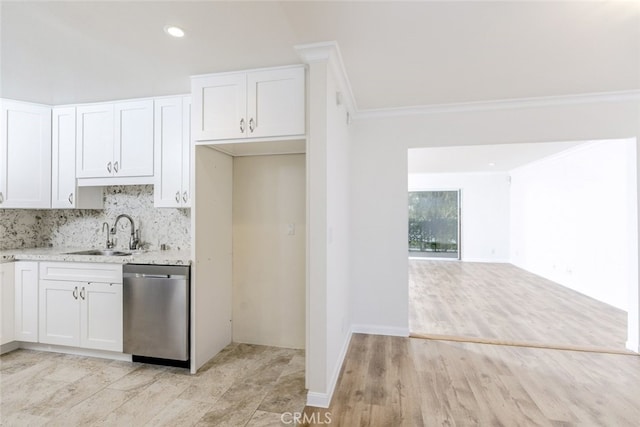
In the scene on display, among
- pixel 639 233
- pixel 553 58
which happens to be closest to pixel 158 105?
pixel 553 58

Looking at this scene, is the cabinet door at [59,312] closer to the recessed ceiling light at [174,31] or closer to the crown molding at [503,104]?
the recessed ceiling light at [174,31]

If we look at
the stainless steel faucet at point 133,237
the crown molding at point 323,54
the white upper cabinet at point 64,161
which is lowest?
the stainless steel faucet at point 133,237

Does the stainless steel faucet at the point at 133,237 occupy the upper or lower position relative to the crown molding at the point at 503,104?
lower

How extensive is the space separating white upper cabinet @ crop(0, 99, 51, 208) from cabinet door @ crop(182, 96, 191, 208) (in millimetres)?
1613

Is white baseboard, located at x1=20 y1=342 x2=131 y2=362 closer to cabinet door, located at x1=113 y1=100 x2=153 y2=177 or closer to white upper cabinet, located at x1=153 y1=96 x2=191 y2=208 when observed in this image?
white upper cabinet, located at x1=153 y1=96 x2=191 y2=208

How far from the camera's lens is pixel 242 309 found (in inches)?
122

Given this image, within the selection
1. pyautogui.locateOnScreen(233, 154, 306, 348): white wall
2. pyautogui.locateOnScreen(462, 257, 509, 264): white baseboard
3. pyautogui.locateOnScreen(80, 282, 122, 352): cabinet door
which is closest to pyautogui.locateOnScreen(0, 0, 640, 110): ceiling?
pyautogui.locateOnScreen(233, 154, 306, 348): white wall

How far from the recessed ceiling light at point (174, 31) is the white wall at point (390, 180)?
203cm

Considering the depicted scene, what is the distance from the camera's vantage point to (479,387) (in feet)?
7.52

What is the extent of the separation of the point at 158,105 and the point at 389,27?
2208 mm

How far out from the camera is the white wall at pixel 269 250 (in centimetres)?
300

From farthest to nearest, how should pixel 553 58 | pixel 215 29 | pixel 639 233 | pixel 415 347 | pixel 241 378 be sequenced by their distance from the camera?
pixel 415 347 < pixel 639 233 < pixel 241 378 < pixel 553 58 < pixel 215 29

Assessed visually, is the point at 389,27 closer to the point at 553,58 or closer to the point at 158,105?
the point at 553,58

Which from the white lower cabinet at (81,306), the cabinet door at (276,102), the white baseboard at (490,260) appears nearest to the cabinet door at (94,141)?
the white lower cabinet at (81,306)
